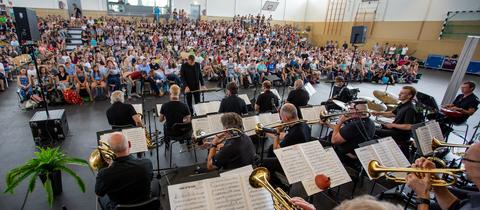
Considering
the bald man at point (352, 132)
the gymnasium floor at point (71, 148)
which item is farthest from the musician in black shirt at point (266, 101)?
the bald man at point (352, 132)

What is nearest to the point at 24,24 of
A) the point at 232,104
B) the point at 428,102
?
the point at 232,104

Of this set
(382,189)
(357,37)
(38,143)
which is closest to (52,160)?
(38,143)

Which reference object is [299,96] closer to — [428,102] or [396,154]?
[396,154]

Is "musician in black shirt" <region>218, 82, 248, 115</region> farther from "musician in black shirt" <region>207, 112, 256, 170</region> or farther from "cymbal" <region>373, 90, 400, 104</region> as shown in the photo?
"cymbal" <region>373, 90, 400, 104</region>

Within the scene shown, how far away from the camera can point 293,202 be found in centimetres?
156

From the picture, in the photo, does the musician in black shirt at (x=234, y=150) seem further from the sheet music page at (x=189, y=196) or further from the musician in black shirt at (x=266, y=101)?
the musician in black shirt at (x=266, y=101)

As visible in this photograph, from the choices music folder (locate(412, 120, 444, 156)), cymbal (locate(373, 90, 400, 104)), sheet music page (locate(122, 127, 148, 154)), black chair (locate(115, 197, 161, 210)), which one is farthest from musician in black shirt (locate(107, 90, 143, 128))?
cymbal (locate(373, 90, 400, 104))

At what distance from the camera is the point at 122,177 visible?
2.17 meters

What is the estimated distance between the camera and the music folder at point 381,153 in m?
2.48

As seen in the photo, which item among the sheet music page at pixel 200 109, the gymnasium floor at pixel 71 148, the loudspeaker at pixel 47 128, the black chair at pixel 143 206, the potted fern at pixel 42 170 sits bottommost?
the gymnasium floor at pixel 71 148

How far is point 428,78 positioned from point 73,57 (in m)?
17.0

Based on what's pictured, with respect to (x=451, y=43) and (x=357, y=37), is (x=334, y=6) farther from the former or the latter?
(x=357, y=37)

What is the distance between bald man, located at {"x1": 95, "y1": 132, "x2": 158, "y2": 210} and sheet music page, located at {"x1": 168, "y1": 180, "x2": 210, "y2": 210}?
73 cm

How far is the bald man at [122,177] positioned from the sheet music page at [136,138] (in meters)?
0.92
